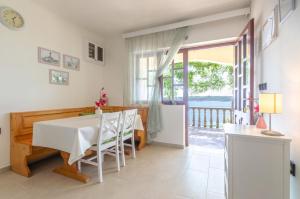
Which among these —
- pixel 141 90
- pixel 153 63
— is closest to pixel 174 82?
pixel 153 63

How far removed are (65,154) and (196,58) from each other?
3848mm

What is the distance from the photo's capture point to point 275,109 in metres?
1.33

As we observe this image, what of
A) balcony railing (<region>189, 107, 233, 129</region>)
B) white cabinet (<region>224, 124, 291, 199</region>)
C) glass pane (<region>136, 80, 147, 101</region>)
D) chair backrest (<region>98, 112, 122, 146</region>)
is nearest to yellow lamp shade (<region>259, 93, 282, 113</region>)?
white cabinet (<region>224, 124, 291, 199</region>)

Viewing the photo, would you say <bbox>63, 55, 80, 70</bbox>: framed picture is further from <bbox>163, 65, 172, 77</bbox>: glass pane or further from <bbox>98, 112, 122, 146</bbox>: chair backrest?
<bbox>163, 65, 172, 77</bbox>: glass pane

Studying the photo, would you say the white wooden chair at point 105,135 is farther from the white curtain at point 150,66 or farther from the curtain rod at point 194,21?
the curtain rod at point 194,21

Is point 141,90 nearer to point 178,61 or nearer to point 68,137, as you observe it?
point 178,61

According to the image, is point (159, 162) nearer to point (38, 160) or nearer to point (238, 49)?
point (38, 160)

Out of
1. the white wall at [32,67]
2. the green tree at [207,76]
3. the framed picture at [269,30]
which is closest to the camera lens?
the framed picture at [269,30]

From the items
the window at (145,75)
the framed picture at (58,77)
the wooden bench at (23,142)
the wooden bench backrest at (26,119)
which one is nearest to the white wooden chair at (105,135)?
the wooden bench at (23,142)

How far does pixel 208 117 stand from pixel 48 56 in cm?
473

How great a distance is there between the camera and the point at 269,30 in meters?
1.80

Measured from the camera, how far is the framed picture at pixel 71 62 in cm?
321

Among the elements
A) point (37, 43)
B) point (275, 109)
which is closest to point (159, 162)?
point (275, 109)

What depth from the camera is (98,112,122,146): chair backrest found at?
2057 mm
